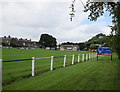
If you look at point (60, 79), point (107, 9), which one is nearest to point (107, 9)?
point (107, 9)

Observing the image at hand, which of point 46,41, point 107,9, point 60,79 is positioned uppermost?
point 46,41

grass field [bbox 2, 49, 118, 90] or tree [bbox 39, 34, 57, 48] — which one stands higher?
tree [bbox 39, 34, 57, 48]

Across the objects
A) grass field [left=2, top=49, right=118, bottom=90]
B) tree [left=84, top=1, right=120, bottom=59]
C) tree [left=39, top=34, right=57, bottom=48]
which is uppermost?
tree [left=39, top=34, right=57, bottom=48]

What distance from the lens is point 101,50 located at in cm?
2180

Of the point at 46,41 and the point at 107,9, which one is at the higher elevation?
the point at 46,41

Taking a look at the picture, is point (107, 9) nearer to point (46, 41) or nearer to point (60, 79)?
point (60, 79)

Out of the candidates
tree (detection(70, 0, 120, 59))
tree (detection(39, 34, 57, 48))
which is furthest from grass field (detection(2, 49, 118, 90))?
tree (detection(39, 34, 57, 48))

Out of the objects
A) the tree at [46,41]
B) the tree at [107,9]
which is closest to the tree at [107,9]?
the tree at [107,9]

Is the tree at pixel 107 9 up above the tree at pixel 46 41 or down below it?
below

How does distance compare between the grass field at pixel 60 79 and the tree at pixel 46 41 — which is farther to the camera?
the tree at pixel 46 41

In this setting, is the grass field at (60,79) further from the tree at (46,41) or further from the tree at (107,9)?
the tree at (46,41)

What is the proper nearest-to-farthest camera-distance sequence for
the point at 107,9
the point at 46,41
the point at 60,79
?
1. the point at 107,9
2. the point at 60,79
3. the point at 46,41

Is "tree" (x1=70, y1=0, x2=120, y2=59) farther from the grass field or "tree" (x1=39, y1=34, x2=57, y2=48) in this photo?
"tree" (x1=39, y1=34, x2=57, y2=48)

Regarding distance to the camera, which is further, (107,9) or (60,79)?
(60,79)
